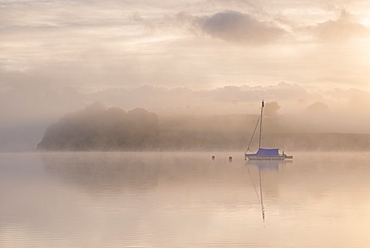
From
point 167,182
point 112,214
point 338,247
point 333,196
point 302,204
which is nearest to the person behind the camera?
point 338,247

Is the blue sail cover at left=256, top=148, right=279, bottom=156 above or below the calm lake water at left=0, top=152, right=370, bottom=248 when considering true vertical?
above

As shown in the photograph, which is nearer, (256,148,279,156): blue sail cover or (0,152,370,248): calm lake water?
(0,152,370,248): calm lake water

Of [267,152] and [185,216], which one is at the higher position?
[267,152]

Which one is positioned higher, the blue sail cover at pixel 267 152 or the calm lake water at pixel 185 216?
the blue sail cover at pixel 267 152

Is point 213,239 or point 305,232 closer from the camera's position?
point 213,239

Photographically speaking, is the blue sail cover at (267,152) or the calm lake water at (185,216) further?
the blue sail cover at (267,152)

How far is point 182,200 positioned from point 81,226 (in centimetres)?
1668

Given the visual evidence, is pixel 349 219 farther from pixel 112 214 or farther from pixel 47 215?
pixel 47 215

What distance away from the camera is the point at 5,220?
134 ft

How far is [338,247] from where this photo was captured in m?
31.5

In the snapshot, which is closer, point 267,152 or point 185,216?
point 185,216

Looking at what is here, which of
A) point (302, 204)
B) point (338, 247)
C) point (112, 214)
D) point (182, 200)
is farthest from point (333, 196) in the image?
point (338, 247)

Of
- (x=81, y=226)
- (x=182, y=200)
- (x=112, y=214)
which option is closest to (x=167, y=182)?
(x=182, y=200)

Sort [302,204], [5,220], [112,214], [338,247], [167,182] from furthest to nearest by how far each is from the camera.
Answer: [167,182]
[302,204]
[112,214]
[5,220]
[338,247]
